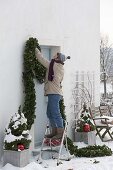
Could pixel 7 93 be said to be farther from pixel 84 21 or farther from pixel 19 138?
pixel 84 21

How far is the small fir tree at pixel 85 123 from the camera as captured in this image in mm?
10666

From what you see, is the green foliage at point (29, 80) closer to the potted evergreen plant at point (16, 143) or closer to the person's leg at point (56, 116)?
the person's leg at point (56, 116)

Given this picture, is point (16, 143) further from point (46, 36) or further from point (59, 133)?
point (46, 36)

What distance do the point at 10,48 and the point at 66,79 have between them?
110 inches

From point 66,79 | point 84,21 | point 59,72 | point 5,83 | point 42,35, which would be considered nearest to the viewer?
point 5,83

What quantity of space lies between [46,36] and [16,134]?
298 cm

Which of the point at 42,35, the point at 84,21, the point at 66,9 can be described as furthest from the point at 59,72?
the point at 84,21

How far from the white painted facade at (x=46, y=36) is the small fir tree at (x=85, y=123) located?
34 centimetres

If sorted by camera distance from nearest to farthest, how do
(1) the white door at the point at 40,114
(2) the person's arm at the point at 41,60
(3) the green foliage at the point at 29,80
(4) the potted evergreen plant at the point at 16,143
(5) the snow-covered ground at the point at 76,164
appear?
(4) the potted evergreen plant at the point at 16,143
(5) the snow-covered ground at the point at 76,164
(3) the green foliage at the point at 29,80
(2) the person's arm at the point at 41,60
(1) the white door at the point at 40,114

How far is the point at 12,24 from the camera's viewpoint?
8648mm

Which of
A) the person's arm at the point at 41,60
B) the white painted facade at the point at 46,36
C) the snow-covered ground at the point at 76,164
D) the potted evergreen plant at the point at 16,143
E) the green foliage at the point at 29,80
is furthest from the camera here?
the person's arm at the point at 41,60

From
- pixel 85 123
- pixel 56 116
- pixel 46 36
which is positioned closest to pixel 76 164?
pixel 56 116

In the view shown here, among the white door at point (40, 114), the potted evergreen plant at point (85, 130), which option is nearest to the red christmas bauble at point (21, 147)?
the white door at point (40, 114)

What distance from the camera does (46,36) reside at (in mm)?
9891
